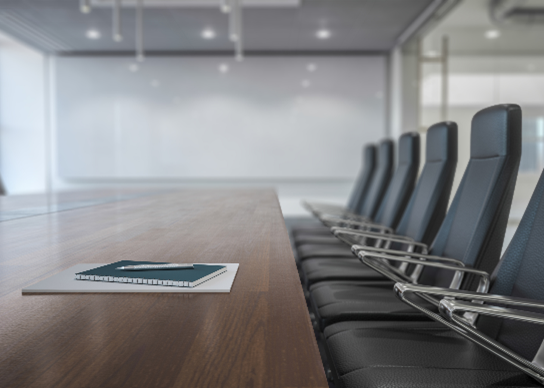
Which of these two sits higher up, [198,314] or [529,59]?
[529,59]

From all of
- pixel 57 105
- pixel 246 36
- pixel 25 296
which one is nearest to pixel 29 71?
pixel 57 105

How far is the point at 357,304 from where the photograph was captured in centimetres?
170

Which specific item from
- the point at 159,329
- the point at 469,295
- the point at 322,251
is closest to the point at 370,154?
the point at 322,251

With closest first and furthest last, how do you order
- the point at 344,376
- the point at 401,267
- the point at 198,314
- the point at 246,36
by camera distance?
the point at 198,314
the point at 344,376
the point at 401,267
the point at 246,36

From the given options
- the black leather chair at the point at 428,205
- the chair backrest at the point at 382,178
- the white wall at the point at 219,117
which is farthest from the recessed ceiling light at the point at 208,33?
the black leather chair at the point at 428,205

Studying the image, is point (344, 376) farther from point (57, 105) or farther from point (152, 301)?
point (57, 105)

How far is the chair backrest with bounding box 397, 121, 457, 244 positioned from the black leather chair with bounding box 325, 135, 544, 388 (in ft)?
2.89

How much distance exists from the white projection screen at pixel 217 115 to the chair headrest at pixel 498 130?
6.38 metres

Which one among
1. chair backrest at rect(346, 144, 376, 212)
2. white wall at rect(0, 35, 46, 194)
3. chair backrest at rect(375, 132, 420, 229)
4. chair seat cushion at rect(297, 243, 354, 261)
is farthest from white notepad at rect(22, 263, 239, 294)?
white wall at rect(0, 35, 46, 194)

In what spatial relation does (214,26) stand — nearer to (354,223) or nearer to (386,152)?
(386,152)

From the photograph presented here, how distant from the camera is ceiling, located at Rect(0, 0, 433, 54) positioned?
19.9 feet

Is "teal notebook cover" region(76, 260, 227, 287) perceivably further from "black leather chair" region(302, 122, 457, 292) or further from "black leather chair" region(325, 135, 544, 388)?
"black leather chair" region(302, 122, 457, 292)

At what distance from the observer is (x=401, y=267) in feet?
7.72

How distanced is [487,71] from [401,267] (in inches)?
147
